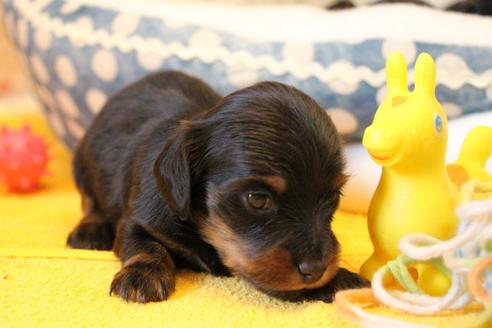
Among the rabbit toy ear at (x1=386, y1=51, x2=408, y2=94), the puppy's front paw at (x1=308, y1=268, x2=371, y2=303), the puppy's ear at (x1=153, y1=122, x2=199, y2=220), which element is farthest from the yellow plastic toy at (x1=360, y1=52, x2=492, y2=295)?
the puppy's ear at (x1=153, y1=122, x2=199, y2=220)

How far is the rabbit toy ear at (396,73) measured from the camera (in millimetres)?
1900

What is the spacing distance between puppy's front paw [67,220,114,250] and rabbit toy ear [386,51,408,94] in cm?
115

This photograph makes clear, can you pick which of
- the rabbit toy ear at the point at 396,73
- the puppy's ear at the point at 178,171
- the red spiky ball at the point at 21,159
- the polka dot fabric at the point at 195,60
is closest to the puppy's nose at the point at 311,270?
the puppy's ear at the point at 178,171

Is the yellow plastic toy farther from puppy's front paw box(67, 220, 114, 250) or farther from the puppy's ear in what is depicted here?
puppy's front paw box(67, 220, 114, 250)

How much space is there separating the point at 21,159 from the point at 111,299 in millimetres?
1590

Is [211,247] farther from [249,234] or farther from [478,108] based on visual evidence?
[478,108]

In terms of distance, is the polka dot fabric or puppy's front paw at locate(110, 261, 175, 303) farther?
the polka dot fabric

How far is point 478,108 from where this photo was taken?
2707 millimetres

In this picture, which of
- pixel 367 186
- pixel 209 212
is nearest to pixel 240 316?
pixel 209 212

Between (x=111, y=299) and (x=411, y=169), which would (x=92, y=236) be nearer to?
(x=111, y=299)

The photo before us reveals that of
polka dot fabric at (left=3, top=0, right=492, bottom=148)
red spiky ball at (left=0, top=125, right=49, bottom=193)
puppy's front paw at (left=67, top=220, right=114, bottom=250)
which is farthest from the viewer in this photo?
red spiky ball at (left=0, top=125, right=49, bottom=193)

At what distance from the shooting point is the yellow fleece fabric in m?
1.72

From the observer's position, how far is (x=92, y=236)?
248 centimetres

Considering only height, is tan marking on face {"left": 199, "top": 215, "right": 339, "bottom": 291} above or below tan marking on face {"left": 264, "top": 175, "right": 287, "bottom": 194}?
below
